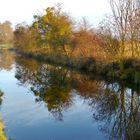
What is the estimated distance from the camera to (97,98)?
81.6ft

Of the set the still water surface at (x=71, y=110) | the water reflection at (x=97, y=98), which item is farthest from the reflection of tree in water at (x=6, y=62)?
the still water surface at (x=71, y=110)

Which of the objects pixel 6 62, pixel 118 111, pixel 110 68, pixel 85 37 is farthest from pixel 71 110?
pixel 6 62

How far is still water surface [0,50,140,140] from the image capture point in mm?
16977

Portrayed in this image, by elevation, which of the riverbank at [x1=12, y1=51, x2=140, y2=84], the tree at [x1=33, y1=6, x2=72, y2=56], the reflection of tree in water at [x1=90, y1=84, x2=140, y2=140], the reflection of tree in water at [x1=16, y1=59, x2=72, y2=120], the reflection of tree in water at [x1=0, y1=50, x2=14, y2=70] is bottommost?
the reflection of tree in water at [x1=0, y1=50, x2=14, y2=70]

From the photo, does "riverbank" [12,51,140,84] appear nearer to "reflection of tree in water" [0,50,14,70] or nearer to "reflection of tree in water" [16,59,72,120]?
"reflection of tree in water" [16,59,72,120]

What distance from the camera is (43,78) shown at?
36.4 meters

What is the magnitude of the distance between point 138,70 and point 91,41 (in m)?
13.2

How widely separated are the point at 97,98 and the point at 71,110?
3.45m

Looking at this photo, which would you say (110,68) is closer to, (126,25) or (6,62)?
(126,25)

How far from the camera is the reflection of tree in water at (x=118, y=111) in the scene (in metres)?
16.7

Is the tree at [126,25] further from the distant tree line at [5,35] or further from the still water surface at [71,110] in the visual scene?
the distant tree line at [5,35]

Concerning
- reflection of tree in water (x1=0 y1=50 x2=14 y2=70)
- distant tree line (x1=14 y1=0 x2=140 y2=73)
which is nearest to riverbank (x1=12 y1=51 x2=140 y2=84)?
distant tree line (x1=14 y1=0 x2=140 y2=73)

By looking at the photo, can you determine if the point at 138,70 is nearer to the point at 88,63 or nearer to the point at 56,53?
the point at 88,63

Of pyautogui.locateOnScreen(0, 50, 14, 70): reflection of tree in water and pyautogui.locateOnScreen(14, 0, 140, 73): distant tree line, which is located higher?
pyautogui.locateOnScreen(14, 0, 140, 73): distant tree line
